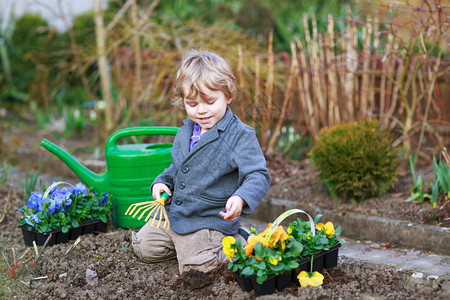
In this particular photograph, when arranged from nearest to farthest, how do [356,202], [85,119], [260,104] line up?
[356,202]
[260,104]
[85,119]

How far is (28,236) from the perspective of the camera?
2.73 meters

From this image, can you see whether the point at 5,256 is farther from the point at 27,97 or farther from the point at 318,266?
the point at 27,97

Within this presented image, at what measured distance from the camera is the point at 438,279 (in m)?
2.18

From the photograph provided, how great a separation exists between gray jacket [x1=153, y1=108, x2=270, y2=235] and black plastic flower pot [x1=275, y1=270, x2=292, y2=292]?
1.32ft

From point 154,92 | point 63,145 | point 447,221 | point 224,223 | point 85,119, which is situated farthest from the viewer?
point 85,119

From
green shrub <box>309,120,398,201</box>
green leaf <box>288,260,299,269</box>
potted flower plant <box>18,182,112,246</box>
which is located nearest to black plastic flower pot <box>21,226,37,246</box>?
potted flower plant <box>18,182,112,246</box>

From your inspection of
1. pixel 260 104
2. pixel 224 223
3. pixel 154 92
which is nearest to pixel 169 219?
pixel 224 223

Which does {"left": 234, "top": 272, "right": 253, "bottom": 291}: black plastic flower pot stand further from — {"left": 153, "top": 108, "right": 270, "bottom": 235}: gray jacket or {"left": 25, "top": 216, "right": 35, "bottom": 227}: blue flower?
{"left": 25, "top": 216, "right": 35, "bottom": 227}: blue flower

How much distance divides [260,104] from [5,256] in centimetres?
236

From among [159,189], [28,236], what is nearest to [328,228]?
[159,189]

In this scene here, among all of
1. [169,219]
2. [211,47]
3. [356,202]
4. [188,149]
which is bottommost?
[356,202]

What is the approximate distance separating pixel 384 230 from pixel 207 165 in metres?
1.36

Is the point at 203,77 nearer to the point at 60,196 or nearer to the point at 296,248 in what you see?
the point at 296,248

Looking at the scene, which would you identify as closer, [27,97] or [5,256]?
[5,256]
